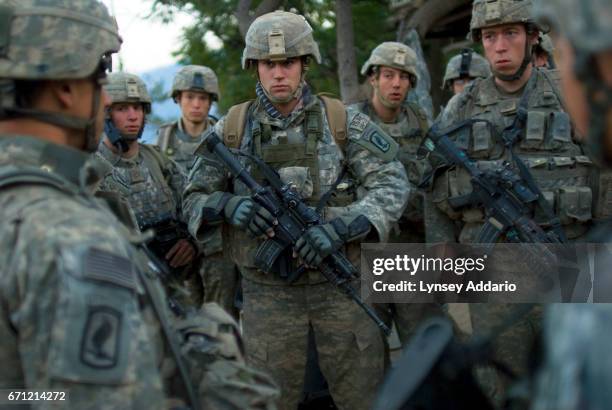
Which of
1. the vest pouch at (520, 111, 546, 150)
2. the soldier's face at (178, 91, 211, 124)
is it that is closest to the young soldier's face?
the vest pouch at (520, 111, 546, 150)

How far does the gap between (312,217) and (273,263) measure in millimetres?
343

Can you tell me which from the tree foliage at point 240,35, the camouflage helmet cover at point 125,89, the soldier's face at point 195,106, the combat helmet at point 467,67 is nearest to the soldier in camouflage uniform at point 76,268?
the camouflage helmet cover at point 125,89

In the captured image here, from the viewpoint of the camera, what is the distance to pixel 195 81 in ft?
28.1

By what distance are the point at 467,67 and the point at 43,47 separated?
5994 millimetres

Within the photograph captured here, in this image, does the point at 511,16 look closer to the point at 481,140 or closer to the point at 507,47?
the point at 507,47

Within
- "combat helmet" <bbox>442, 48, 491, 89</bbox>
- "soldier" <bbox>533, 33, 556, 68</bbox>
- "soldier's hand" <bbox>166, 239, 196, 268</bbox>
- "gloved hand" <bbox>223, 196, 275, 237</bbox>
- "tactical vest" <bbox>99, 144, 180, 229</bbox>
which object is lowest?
"soldier's hand" <bbox>166, 239, 196, 268</bbox>

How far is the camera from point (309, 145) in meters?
4.83

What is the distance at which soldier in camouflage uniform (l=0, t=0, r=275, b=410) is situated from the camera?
203 centimetres

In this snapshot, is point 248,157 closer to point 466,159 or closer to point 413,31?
point 466,159

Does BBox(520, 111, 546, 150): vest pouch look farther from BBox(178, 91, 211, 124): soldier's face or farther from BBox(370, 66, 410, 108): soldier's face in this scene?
BBox(178, 91, 211, 124): soldier's face

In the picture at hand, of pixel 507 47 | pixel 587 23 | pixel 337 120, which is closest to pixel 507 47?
pixel 507 47

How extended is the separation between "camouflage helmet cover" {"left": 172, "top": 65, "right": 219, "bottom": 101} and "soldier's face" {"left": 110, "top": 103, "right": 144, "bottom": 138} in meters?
1.92

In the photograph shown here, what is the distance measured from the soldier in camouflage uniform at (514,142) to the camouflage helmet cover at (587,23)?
3.69 metres

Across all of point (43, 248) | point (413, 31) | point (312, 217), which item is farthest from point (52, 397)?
point (413, 31)
